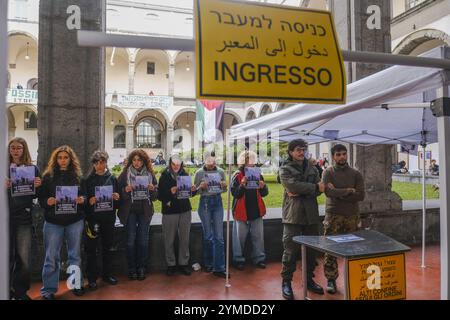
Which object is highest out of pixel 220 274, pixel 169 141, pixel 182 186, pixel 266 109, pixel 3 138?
pixel 266 109

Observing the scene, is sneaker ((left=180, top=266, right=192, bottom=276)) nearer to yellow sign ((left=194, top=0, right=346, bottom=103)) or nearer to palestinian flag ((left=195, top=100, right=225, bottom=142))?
yellow sign ((left=194, top=0, right=346, bottom=103))

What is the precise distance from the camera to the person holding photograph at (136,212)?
187 inches

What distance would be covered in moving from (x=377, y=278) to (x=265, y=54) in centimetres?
236

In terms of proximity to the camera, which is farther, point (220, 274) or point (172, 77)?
point (172, 77)

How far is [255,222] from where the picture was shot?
5.39m

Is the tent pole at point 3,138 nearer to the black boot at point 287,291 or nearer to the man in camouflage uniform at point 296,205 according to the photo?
the man in camouflage uniform at point 296,205

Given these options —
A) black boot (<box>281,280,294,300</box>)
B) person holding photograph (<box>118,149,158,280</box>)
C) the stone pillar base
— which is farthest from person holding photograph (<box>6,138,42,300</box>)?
the stone pillar base

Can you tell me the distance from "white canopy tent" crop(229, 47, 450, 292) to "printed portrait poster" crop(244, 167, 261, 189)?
0.70 meters

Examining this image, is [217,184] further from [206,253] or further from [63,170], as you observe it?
[63,170]

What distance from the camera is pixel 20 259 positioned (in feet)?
13.1

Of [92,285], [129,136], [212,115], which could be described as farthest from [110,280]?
[129,136]

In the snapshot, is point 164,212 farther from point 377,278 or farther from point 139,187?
point 377,278

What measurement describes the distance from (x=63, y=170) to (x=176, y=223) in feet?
5.61

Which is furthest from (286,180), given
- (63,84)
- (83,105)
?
(63,84)
